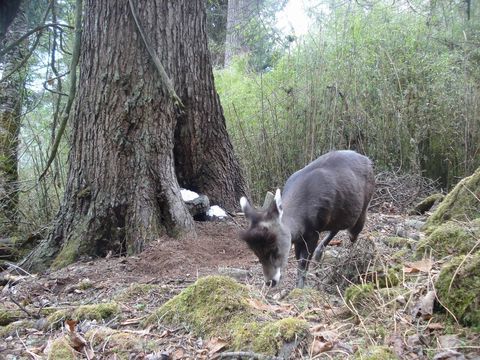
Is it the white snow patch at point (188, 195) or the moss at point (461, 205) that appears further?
the white snow patch at point (188, 195)

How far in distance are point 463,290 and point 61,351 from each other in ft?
7.35

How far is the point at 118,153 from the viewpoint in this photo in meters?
6.48

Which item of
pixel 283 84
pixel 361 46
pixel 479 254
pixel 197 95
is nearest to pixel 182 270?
pixel 197 95

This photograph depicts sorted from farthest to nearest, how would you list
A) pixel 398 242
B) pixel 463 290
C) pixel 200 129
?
pixel 200 129 → pixel 398 242 → pixel 463 290

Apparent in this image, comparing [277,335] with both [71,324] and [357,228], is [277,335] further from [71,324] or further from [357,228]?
[357,228]

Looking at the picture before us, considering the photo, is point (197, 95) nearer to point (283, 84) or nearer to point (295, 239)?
point (295, 239)

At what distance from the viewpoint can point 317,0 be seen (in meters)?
13.7

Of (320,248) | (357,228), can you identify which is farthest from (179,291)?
(357,228)

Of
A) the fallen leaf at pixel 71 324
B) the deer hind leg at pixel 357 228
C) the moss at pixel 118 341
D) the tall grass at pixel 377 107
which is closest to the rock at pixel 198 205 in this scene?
the deer hind leg at pixel 357 228

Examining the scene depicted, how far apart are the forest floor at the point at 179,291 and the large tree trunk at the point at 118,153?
1.05 ft

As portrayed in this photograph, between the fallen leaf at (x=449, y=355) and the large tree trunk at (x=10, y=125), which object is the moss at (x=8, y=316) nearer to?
the fallen leaf at (x=449, y=355)

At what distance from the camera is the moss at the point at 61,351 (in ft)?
11.3

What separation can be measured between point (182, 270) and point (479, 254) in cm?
304

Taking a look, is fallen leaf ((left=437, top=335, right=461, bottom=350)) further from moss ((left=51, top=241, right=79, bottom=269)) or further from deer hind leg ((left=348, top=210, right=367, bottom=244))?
moss ((left=51, top=241, right=79, bottom=269))
